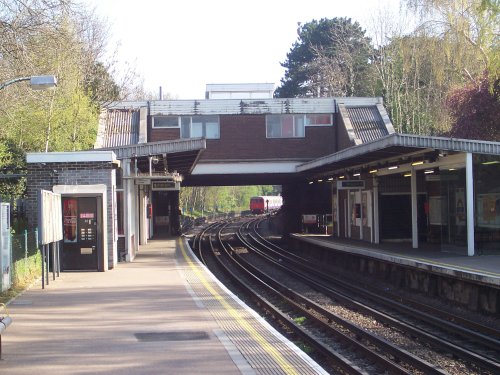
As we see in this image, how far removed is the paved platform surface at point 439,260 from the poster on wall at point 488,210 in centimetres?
90

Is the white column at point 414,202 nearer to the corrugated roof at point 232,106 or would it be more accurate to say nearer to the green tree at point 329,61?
the corrugated roof at point 232,106

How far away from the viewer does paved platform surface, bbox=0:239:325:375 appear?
748 cm

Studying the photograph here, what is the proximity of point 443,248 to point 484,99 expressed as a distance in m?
11.5

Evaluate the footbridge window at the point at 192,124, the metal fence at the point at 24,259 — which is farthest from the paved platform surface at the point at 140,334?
the footbridge window at the point at 192,124

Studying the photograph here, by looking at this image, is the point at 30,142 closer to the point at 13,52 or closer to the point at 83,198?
the point at 83,198

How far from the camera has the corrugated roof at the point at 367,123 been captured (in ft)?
111

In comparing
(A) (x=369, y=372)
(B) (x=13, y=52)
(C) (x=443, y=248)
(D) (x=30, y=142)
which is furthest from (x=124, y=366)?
(D) (x=30, y=142)

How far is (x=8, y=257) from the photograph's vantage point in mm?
13445

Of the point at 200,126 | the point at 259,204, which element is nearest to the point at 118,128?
the point at 200,126

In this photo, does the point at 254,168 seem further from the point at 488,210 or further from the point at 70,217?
the point at 70,217

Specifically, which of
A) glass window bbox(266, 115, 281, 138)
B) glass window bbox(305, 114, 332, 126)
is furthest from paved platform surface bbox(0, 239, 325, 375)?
glass window bbox(305, 114, 332, 126)

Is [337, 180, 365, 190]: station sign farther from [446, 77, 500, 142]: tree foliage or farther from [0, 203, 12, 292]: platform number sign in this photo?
[0, 203, 12, 292]: platform number sign

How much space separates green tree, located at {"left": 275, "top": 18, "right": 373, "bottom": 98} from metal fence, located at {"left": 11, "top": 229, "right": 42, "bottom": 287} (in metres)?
33.0

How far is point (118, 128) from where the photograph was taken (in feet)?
113
